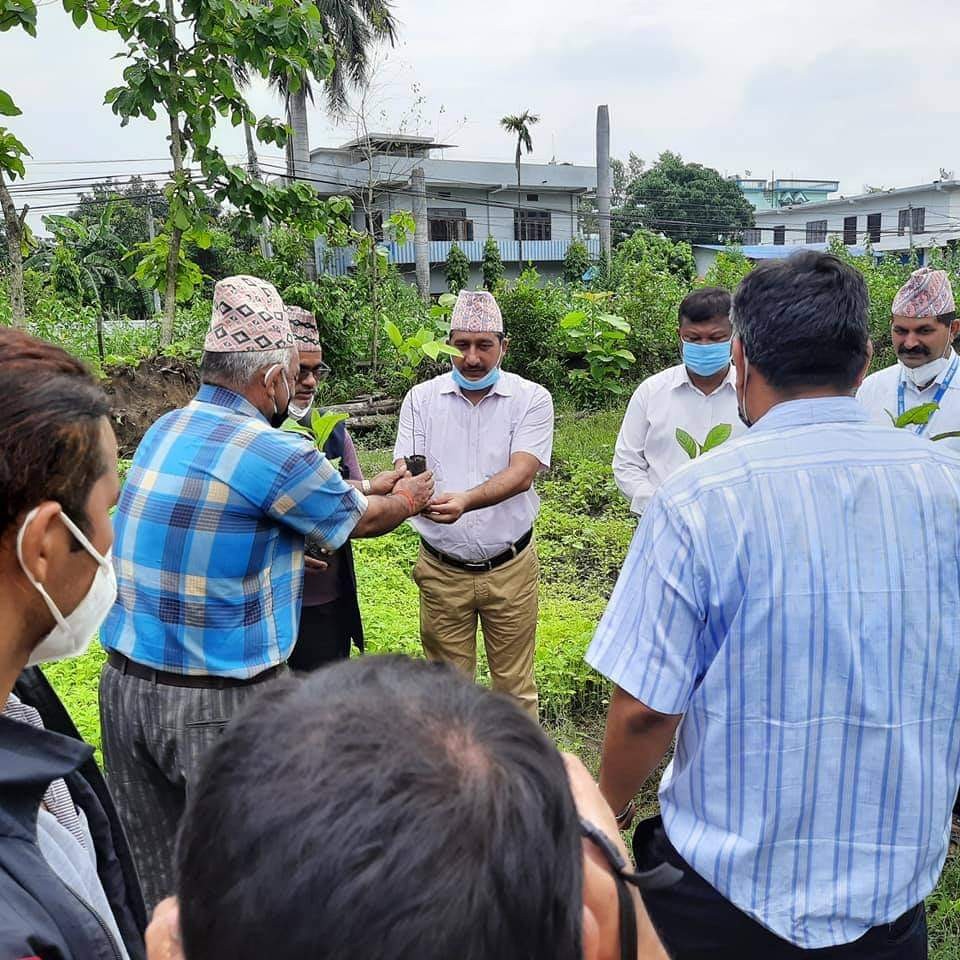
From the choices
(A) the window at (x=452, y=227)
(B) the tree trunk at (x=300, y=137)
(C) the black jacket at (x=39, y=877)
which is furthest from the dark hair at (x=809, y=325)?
(A) the window at (x=452, y=227)

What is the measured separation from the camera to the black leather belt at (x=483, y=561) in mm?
3686

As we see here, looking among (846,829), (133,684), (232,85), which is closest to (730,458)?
(846,829)

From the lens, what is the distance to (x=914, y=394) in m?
3.82

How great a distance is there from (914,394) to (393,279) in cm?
1089

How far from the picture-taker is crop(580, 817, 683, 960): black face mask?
0.81 metres

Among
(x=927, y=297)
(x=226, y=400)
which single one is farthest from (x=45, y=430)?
(x=927, y=297)

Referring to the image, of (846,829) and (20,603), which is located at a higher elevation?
(20,603)

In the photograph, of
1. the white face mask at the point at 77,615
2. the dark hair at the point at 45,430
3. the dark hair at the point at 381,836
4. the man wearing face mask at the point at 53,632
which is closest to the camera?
the dark hair at the point at 381,836

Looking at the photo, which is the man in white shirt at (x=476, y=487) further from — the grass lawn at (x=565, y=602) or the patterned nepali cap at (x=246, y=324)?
the patterned nepali cap at (x=246, y=324)

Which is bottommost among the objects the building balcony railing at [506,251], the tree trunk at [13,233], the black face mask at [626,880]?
the black face mask at [626,880]

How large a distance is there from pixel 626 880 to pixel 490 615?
2932mm

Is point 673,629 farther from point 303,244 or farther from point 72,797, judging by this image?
point 303,244

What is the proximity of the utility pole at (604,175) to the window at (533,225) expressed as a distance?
6.44 metres

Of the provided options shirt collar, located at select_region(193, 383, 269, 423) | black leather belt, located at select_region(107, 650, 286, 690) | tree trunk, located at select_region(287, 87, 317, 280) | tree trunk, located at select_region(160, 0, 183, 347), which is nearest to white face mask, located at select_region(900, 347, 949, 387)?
shirt collar, located at select_region(193, 383, 269, 423)
